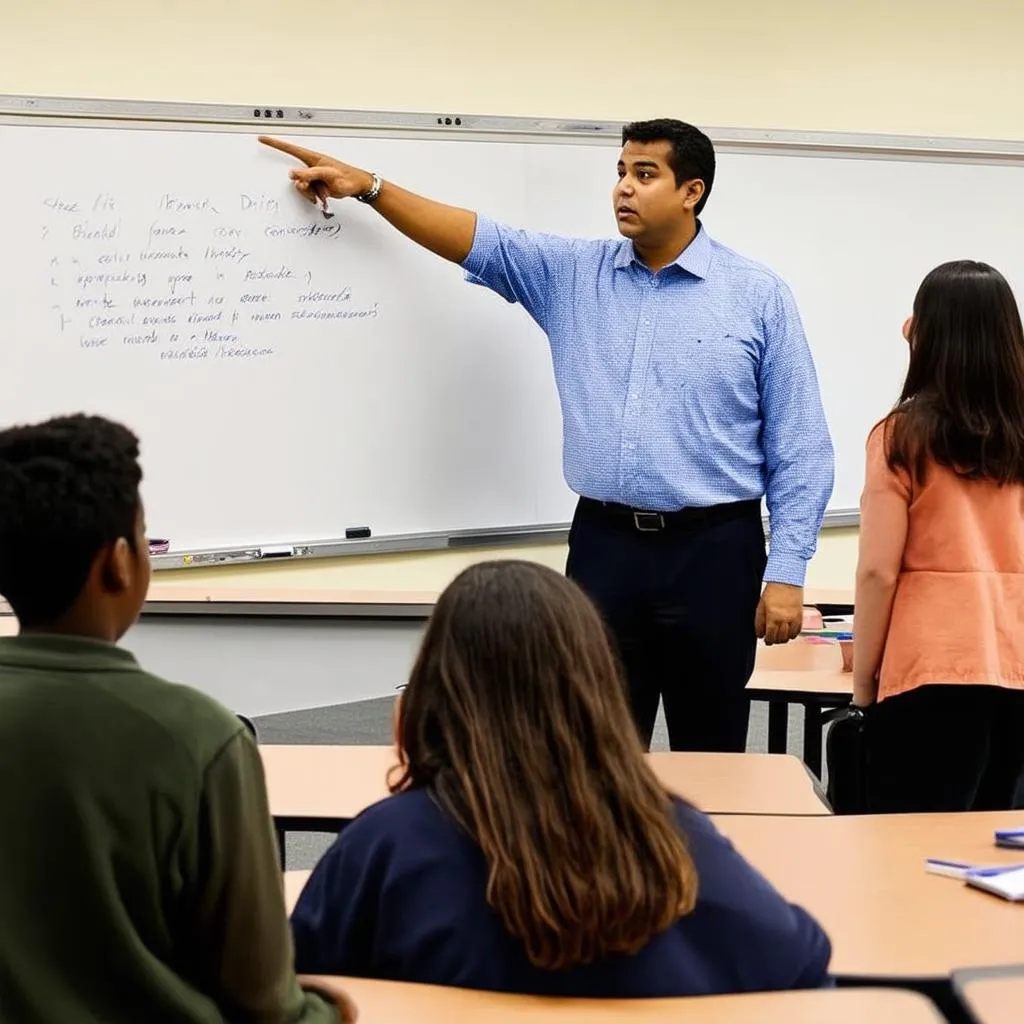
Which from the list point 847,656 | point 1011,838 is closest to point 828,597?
point 847,656

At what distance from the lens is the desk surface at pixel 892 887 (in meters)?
1.53

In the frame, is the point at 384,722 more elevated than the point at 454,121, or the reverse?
the point at 454,121

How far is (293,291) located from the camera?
12.4ft

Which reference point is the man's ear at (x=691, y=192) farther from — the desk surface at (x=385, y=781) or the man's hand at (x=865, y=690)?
the desk surface at (x=385, y=781)

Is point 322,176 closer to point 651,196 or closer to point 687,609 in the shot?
point 651,196

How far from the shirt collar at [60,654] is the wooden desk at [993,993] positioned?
86 centimetres

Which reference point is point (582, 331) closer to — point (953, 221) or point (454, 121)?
point (454, 121)

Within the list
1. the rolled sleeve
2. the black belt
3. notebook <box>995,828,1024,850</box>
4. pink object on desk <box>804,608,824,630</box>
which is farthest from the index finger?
notebook <box>995,828,1024,850</box>

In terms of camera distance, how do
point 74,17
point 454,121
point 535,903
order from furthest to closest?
1. point 454,121
2. point 74,17
3. point 535,903

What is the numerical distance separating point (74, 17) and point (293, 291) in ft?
3.13

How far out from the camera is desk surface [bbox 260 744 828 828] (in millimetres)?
2080

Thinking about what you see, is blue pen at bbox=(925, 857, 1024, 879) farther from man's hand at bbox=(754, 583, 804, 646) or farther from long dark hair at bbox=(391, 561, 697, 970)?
man's hand at bbox=(754, 583, 804, 646)

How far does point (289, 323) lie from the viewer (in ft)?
12.5

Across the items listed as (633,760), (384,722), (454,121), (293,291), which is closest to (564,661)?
(633,760)
